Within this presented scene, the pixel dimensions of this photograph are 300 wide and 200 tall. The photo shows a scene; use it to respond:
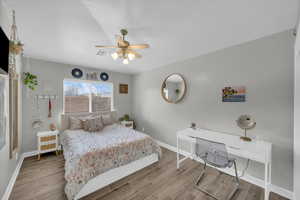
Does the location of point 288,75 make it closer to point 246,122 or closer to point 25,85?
point 246,122

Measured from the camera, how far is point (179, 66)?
10.0 feet

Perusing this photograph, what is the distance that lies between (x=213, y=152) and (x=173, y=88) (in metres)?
1.84

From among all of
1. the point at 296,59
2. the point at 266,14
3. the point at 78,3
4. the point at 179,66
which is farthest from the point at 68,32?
the point at 296,59

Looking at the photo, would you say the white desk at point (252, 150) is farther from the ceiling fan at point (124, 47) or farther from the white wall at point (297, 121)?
the ceiling fan at point (124, 47)

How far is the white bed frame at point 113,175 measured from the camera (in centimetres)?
169

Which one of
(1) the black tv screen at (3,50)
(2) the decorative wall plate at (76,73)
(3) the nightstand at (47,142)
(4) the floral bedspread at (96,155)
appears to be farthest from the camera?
(2) the decorative wall plate at (76,73)

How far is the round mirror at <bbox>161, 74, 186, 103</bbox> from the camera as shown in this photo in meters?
2.98

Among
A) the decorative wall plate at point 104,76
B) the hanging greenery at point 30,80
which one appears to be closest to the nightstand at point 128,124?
the decorative wall plate at point 104,76

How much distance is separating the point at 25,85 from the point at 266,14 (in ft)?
15.6

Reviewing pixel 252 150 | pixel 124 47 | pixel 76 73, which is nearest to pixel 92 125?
pixel 76 73

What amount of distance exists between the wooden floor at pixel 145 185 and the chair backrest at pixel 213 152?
471 millimetres

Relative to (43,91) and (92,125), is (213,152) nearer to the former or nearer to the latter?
(92,125)

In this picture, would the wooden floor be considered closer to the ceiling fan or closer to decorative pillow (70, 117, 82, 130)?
decorative pillow (70, 117, 82, 130)

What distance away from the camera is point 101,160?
1835 millimetres
